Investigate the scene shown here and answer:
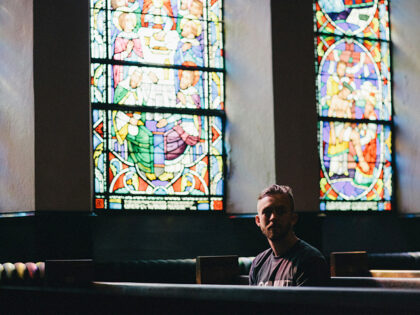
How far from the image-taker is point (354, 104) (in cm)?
775

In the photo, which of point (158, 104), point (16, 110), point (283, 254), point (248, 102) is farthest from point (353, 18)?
point (283, 254)

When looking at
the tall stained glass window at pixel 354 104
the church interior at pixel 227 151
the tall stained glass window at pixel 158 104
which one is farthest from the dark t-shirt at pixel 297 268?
the tall stained glass window at pixel 354 104

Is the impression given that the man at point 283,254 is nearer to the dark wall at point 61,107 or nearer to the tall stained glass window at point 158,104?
the dark wall at point 61,107

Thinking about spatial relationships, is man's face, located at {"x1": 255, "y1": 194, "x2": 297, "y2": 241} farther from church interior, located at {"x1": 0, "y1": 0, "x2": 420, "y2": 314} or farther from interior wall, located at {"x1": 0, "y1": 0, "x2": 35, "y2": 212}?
interior wall, located at {"x1": 0, "y1": 0, "x2": 35, "y2": 212}

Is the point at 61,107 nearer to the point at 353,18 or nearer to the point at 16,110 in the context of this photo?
the point at 16,110

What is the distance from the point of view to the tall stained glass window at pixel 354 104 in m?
7.50

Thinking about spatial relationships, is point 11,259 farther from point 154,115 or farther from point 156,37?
point 156,37

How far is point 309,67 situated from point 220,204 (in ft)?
4.72

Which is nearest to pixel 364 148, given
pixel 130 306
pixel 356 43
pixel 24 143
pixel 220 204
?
pixel 356 43

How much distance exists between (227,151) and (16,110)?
1.98 metres

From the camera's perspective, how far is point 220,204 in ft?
23.0

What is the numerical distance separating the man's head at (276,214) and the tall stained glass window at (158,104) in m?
3.28

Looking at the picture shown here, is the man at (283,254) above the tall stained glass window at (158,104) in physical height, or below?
below

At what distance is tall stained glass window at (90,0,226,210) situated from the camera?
21.8ft
